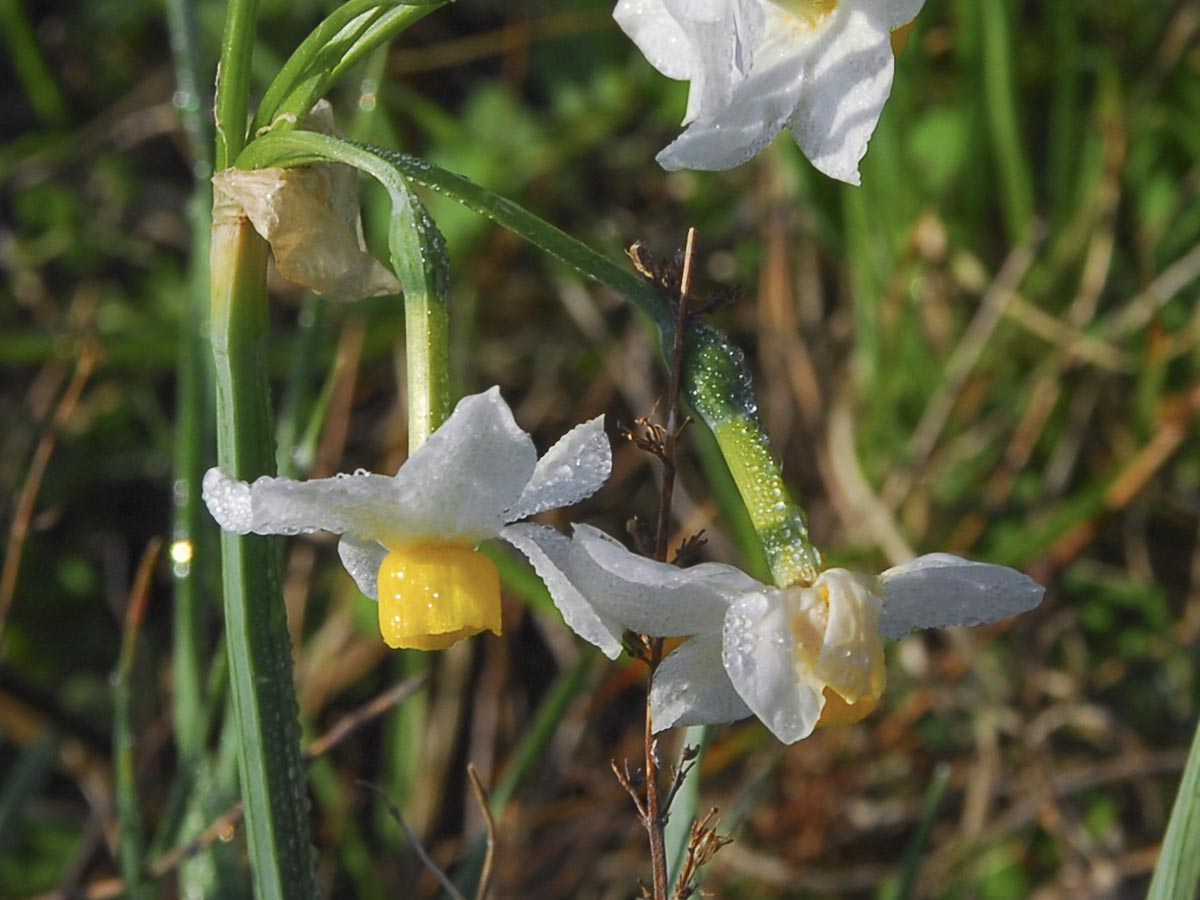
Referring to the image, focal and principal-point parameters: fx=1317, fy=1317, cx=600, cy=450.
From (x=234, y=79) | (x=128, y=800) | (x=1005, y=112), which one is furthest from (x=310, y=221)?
A: (x=1005, y=112)

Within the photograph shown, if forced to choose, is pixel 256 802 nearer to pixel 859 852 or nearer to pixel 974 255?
pixel 859 852

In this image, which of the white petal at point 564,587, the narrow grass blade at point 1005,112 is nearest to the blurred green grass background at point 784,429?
the narrow grass blade at point 1005,112

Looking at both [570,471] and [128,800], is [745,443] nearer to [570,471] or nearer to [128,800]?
[570,471]

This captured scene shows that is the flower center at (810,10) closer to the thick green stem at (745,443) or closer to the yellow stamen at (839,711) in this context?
the thick green stem at (745,443)

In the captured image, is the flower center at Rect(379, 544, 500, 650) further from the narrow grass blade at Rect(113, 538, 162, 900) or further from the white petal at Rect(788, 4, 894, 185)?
the narrow grass blade at Rect(113, 538, 162, 900)

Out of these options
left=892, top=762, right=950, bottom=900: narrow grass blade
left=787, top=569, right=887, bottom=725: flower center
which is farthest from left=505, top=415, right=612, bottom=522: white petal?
left=892, top=762, right=950, bottom=900: narrow grass blade
